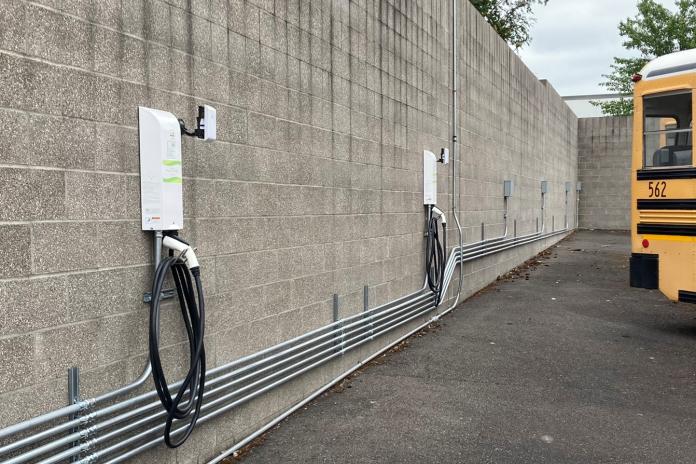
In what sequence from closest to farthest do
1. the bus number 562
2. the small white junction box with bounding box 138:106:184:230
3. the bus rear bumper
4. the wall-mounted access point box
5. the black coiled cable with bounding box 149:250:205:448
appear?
the black coiled cable with bounding box 149:250:205:448 < the small white junction box with bounding box 138:106:184:230 < the bus number 562 < the bus rear bumper < the wall-mounted access point box

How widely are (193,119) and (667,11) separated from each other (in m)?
35.5

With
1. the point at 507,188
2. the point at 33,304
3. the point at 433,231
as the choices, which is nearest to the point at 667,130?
the point at 433,231

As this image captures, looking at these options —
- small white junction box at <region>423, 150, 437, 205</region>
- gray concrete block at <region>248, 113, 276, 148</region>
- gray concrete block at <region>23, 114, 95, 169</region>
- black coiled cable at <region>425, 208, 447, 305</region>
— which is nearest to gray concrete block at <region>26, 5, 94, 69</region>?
gray concrete block at <region>23, 114, 95, 169</region>

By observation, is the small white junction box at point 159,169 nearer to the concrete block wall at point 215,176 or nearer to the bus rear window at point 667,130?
the concrete block wall at point 215,176

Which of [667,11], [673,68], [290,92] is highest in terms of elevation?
[667,11]

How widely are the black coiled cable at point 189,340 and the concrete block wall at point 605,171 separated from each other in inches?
964

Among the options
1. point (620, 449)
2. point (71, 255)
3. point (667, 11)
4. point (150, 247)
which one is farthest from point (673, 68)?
point (667, 11)

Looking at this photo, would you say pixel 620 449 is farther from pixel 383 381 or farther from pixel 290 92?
pixel 290 92

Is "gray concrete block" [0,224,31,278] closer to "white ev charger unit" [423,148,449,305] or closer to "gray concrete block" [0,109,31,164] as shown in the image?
"gray concrete block" [0,109,31,164]

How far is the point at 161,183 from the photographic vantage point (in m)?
3.45

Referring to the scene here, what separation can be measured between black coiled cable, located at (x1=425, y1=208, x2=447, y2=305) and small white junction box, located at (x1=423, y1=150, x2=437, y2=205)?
0.69 ft

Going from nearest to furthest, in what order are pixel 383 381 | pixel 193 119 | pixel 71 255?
pixel 71 255, pixel 193 119, pixel 383 381

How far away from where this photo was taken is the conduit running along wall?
110 inches

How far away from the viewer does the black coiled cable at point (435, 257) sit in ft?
26.5
